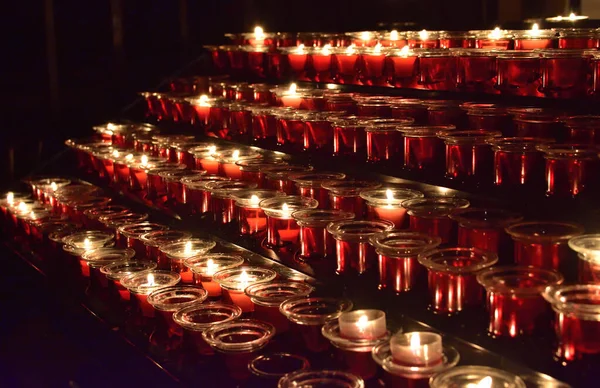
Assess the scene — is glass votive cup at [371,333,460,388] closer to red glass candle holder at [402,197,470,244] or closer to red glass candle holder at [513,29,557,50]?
red glass candle holder at [402,197,470,244]

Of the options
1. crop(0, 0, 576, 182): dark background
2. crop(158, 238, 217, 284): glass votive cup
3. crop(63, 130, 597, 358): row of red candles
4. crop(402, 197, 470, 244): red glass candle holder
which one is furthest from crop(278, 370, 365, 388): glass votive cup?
crop(0, 0, 576, 182): dark background

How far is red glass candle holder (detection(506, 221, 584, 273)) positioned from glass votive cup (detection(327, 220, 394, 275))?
1.59ft

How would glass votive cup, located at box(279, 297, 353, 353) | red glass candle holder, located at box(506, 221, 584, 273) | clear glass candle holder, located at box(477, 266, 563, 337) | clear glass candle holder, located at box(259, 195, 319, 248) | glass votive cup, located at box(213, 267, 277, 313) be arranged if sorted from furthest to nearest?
clear glass candle holder, located at box(259, 195, 319, 248), glass votive cup, located at box(213, 267, 277, 313), glass votive cup, located at box(279, 297, 353, 353), red glass candle holder, located at box(506, 221, 584, 273), clear glass candle holder, located at box(477, 266, 563, 337)

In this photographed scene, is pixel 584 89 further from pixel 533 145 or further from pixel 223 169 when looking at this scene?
pixel 223 169

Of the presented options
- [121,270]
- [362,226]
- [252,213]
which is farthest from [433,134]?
[121,270]

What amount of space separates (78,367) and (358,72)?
1.76 meters

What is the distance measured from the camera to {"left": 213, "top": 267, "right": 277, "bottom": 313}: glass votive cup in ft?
8.79

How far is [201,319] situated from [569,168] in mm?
1179

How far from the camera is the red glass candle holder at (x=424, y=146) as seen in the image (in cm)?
266

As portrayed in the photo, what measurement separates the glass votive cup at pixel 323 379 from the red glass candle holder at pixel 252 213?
3.50ft

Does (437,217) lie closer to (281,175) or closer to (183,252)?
(281,175)

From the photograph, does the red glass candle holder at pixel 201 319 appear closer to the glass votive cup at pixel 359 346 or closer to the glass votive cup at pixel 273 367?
the glass votive cup at pixel 273 367

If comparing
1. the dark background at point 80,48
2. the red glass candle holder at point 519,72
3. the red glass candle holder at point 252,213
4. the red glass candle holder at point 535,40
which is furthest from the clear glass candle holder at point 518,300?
the dark background at point 80,48

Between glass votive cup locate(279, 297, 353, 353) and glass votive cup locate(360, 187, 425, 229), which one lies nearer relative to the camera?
glass votive cup locate(279, 297, 353, 353)
